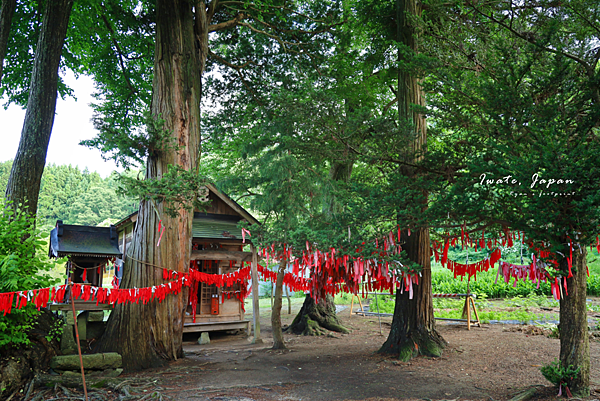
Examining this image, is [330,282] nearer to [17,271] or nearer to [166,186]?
[166,186]

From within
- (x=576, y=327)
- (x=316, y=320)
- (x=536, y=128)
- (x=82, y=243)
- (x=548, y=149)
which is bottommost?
(x=316, y=320)

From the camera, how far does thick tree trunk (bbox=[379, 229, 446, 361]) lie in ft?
27.6

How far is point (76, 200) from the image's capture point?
46.9 meters

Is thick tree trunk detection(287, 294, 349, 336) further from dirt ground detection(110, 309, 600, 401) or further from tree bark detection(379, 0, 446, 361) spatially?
tree bark detection(379, 0, 446, 361)

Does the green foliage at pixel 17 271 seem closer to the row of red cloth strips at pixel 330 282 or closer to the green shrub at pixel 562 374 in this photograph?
the row of red cloth strips at pixel 330 282

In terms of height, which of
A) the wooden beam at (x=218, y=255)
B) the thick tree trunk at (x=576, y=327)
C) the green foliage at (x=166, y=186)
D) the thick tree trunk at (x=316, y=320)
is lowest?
the thick tree trunk at (x=316, y=320)

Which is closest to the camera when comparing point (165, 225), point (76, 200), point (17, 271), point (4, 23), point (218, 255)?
point (17, 271)

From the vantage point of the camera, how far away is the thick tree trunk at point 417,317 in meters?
8.41

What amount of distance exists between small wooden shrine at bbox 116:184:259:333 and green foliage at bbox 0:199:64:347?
5810mm

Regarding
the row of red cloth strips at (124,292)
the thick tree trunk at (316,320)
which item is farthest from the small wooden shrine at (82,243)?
the thick tree trunk at (316,320)

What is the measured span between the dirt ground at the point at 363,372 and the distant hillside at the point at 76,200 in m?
38.6

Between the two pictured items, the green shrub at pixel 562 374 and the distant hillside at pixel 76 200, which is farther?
the distant hillside at pixel 76 200

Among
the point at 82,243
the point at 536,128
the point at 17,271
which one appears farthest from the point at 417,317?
the point at 82,243

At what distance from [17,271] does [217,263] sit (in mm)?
7790
